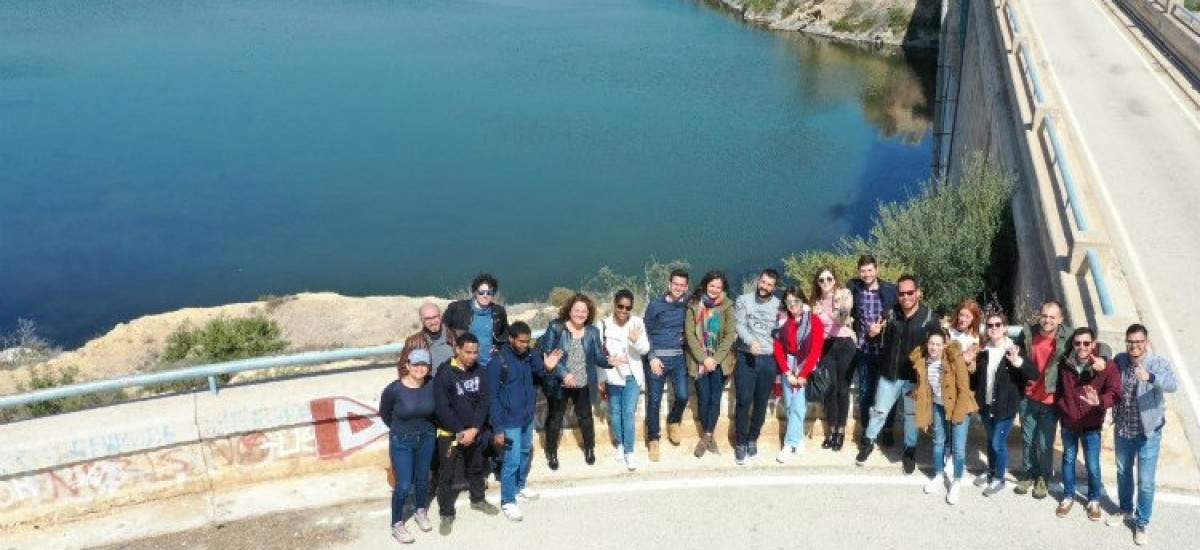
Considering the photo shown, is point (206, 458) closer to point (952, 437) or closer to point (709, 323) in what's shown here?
point (709, 323)

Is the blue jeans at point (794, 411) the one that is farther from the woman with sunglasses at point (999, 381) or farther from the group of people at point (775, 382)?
the woman with sunglasses at point (999, 381)

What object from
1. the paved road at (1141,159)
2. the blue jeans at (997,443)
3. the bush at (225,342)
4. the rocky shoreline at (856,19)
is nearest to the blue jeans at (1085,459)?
the blue jeans at (997,443)

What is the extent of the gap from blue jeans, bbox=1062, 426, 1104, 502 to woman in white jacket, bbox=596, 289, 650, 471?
10.1 feet

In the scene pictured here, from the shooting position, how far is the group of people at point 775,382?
720cm

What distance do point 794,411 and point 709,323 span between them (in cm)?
102

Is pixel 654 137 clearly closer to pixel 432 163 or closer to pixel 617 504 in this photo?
pixel 432 163

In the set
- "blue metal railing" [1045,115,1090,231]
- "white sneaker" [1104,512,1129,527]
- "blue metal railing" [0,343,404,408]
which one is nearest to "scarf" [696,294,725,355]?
"blue metal railing" [0,343,404,408]

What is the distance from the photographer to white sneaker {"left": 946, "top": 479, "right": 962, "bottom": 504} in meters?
7.77

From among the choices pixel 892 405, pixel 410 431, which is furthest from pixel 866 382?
pixel 410 431

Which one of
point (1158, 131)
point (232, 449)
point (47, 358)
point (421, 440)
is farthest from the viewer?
point (47, 358)

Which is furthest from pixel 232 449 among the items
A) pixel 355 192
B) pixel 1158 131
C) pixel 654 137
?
pixel 654 137

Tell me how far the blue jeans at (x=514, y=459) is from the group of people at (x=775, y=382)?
1 centimetres

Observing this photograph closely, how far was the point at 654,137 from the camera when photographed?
39.9 meters

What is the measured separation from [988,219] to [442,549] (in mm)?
10527
